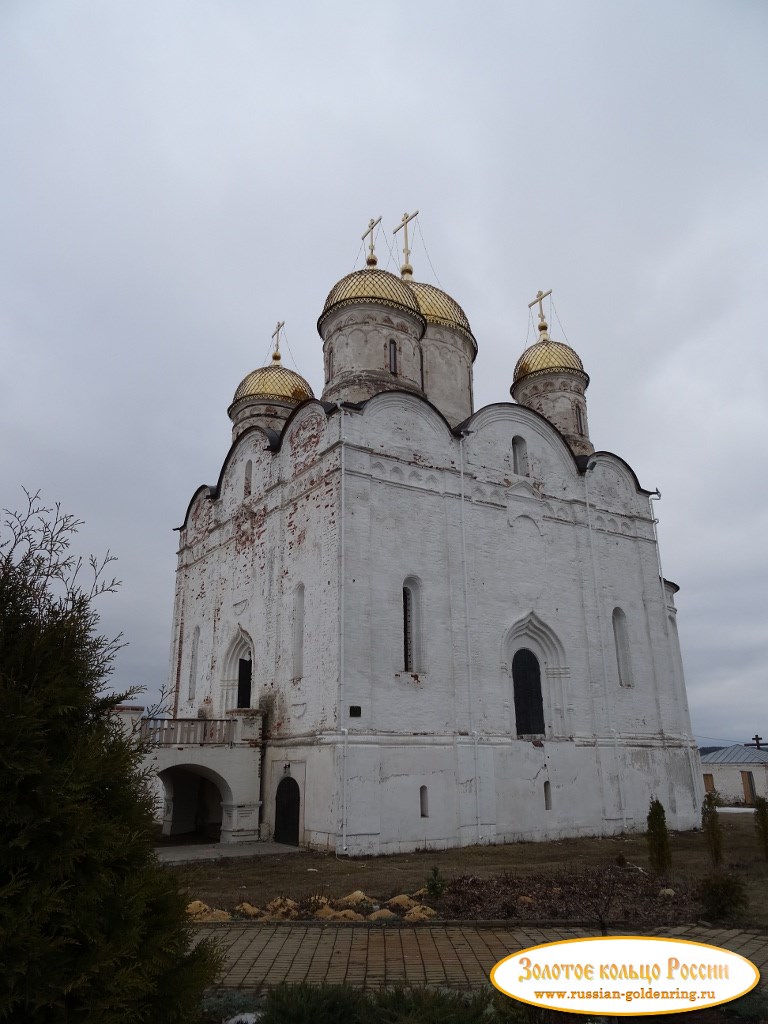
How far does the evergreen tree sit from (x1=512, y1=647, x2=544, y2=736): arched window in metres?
14.5

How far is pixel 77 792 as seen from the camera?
120 inches

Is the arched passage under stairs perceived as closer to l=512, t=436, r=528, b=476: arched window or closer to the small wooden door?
l=512, t=436, r=528, b=476: arched window

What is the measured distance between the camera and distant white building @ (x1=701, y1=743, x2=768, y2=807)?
99.1ft

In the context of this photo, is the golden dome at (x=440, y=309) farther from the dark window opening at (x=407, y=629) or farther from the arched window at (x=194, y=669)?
the arched window at (x=194, y=669)

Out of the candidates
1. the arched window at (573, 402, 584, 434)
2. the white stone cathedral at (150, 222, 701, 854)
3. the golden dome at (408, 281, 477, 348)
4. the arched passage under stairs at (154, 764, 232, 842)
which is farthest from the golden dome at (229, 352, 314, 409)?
the arched passage under stairs at (154, 764, 232, 842)

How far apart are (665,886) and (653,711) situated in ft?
36.2

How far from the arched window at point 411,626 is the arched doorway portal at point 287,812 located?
3.34 m

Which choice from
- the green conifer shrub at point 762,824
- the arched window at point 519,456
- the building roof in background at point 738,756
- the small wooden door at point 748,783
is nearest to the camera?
the green conifer shrub at point 762,824

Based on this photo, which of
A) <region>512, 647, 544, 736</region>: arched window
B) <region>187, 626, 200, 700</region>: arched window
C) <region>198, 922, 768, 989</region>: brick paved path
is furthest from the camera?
<region>187, 626, 200, 700</region>: arched window

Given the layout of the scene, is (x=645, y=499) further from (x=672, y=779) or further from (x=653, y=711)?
(x=672, y=779)

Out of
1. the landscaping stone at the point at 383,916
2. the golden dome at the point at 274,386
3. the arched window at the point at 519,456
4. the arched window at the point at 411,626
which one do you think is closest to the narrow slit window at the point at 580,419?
the arched window at the point at 519,456

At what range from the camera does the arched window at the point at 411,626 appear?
15648mm

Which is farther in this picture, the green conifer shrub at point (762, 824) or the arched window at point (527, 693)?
the arched window at point (527, 693)

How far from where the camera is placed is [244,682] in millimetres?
19062
